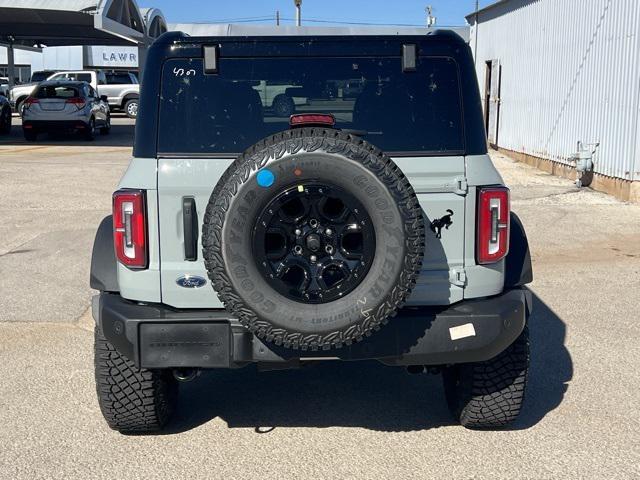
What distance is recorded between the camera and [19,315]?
660cm

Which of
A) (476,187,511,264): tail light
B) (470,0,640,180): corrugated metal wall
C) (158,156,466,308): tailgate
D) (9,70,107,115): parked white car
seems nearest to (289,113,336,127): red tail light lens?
(158,156,466,308): tailgate

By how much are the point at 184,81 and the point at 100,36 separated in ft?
100

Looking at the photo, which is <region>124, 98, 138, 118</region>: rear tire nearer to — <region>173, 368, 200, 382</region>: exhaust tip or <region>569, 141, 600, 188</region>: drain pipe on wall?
<region>569, 141, 600, 188</region>: drain pipe on wall

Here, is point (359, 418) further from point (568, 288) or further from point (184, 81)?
point (568, 288)

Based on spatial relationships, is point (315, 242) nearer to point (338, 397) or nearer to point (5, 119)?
point (338, 397)

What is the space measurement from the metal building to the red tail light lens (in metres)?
9.35

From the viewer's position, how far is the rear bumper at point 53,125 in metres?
23.2

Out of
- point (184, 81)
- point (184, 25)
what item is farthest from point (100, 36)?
point (184, 81)

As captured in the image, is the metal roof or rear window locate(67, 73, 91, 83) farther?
rear window locate(67, 73, 91, 83)

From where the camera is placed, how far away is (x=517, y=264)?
415 cm

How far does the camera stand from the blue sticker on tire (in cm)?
342

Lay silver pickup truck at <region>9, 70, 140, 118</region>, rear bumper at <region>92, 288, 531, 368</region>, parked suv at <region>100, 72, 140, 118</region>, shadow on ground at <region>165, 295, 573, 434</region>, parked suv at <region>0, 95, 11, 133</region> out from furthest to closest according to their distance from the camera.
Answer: parked suv at <region>100, 72, 140, 118</region> → silver pickup truck at <region>9, 70, 140, 118</region> → parked suv at <region>0, 95, 11, 133</region> → shadow on ground at <region>165, 295, 573, 434</region> → rear bumper at <region>92, 288, 531, 368</region>

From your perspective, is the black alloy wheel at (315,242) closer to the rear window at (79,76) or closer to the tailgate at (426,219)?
the tailgate at (426,219)

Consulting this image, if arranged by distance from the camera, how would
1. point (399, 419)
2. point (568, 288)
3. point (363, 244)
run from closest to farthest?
point (363, 244), point (399, 419), point (568, 288)
